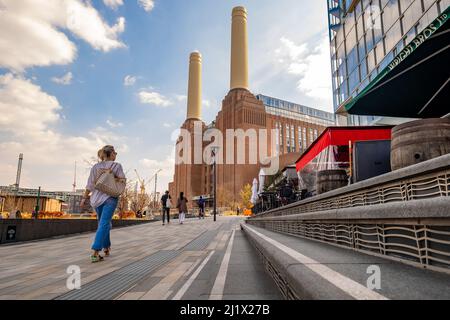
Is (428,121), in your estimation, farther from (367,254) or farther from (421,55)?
(421,55)

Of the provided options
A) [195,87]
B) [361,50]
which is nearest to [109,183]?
[361,50]

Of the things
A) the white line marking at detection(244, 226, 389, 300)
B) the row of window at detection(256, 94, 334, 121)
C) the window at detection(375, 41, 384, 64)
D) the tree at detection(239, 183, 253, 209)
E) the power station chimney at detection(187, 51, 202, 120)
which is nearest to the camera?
the white line marking at detection(244, 226, 389, 300)

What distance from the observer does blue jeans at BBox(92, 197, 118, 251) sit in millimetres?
4375

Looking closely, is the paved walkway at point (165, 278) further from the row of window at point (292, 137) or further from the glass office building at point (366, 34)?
the row of window at point (292, 137)

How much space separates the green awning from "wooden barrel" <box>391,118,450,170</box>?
1.70 m

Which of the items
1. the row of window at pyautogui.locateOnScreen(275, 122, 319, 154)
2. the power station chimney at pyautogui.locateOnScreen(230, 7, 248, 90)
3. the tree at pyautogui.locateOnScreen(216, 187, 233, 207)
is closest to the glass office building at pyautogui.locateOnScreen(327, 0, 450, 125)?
the tree at pyautogui.locateOnScreen(216, 187, 233, 207)

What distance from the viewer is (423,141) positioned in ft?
9.39

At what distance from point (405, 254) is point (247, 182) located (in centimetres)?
7772

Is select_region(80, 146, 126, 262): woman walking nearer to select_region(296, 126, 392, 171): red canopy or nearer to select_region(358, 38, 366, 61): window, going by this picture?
select_region(296, 126, 392, 171): red canopy

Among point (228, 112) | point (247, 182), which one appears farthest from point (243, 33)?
point (247, 182)

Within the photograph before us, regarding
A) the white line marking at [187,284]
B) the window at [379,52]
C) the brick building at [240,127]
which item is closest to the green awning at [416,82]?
the white line marking at [187,284]

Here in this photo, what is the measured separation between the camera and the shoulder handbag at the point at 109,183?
4.43 m

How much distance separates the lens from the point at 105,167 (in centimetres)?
469

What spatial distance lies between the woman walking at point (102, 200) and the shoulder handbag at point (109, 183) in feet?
0.07
